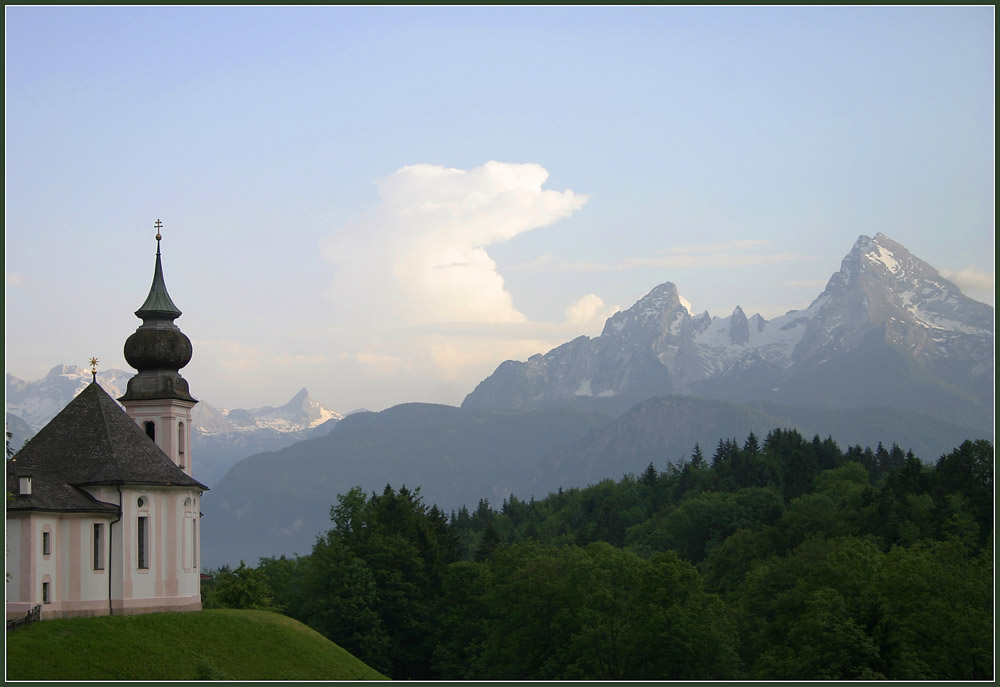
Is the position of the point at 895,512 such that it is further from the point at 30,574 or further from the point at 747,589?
the point at 30,574

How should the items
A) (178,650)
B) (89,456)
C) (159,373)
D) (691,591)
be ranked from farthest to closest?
(159,373) → (691,591) → (89,456) → (178,650)

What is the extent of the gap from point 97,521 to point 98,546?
1.27 meters

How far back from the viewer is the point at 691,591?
85.8 metres

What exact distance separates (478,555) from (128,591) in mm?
55851

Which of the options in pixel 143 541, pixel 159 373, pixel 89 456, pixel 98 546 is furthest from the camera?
pixel 159 373

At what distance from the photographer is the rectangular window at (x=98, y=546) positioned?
68250 mm

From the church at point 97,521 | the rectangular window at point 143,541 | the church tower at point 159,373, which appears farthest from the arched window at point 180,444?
the rectangular window at point 143,541

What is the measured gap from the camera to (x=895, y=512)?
365ft

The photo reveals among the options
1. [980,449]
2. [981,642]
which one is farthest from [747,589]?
[980,449]

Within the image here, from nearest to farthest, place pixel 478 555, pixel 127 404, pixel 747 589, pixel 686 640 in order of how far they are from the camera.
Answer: pixel 686 640 < pixel 127 404 < pixel 747 589 < pixel 478 555

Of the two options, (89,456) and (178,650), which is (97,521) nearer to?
(89,456)

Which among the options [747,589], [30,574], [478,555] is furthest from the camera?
[478,555]

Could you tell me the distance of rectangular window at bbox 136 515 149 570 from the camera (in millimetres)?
70438

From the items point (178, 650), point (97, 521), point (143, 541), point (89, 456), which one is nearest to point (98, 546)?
point (97, 521)
